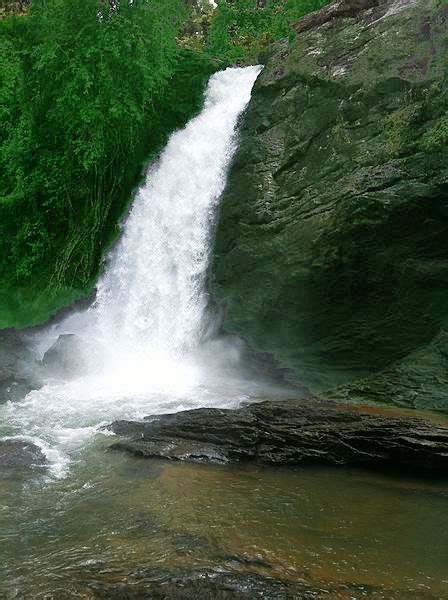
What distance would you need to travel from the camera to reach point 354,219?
1041cm

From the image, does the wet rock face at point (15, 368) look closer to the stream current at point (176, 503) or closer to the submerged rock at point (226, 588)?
the stream current at point (176, 503)

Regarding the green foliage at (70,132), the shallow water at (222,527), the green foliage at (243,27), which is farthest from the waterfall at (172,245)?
the green foliage at (243,27)

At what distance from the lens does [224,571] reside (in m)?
4.32

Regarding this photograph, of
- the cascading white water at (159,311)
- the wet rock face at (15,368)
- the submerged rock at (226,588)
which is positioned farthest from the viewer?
the wet rock face at (15,368)

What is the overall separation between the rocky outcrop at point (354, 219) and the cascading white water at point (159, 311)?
32.1 inches

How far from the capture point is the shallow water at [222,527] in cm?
434

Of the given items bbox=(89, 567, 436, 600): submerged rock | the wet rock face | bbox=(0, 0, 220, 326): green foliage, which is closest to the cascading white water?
the wet rock face

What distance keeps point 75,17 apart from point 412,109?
8.94 m

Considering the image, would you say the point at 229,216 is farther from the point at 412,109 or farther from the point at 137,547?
the point at 137,547

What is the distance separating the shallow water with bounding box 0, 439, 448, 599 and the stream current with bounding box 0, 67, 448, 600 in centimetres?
2

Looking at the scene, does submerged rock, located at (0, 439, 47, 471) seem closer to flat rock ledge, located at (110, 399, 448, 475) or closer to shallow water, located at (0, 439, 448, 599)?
shallow water, located at (0, 439, 448, 599)

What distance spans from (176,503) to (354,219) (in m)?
6.53

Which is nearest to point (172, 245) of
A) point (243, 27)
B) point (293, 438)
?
point (293, 438)

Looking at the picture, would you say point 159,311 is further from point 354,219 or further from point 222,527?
point 222,527
